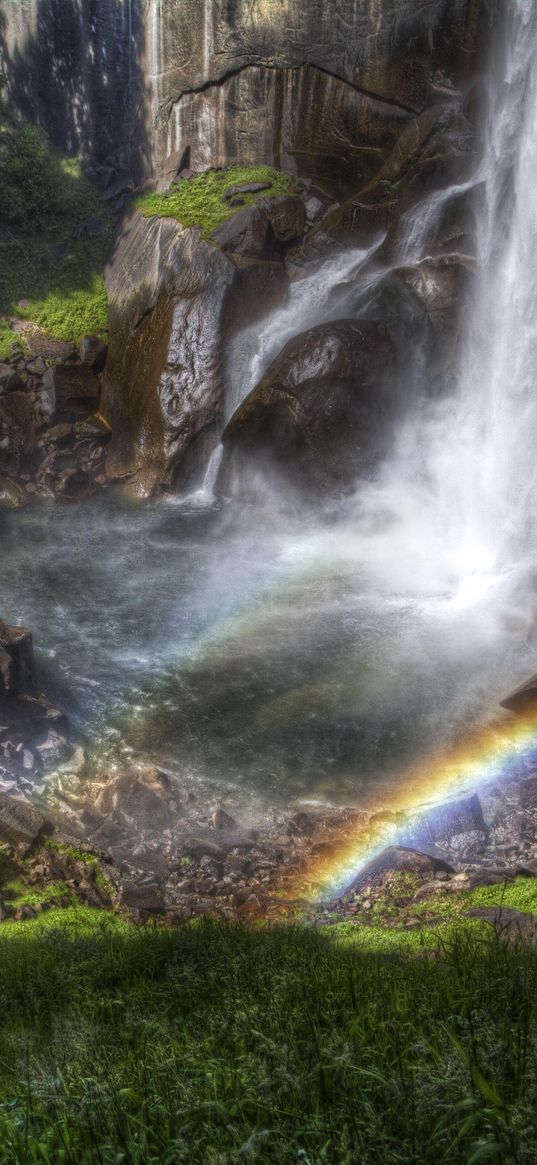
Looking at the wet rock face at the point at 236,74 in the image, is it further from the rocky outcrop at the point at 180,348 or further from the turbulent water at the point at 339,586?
the rocky outcrop at the point at 180,348


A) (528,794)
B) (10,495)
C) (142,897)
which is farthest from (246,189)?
(142,897)

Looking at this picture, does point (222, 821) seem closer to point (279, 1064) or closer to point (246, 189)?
point (279, 1064)

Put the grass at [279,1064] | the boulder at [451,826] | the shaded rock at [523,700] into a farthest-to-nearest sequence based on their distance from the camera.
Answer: the shaded rock at [523,700] → the boulder at [451,826] → the grass at [279,1064]

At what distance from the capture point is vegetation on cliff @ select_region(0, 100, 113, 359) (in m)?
23.3

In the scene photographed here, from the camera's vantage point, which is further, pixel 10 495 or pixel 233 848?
pixel 10 495

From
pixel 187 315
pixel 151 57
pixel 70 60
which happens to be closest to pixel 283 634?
pixel 187 315

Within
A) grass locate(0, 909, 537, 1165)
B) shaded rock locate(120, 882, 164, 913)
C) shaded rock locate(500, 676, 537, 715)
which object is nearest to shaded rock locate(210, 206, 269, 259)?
shaded rock locate(500, 676, 537, 715)

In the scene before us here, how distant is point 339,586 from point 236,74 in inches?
626

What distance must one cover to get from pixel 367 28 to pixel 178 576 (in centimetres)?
1533

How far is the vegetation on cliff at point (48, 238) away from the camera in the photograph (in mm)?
23312

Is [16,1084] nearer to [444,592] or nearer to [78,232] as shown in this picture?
[444,592]

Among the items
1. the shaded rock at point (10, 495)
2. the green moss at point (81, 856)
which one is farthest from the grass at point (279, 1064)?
the shaded rock at point (10, 495)

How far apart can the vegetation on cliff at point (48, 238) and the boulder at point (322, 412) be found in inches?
283

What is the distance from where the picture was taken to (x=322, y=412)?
670 inches
